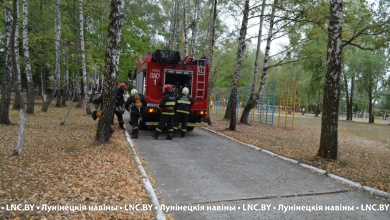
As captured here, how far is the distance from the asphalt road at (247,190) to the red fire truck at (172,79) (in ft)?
10.8

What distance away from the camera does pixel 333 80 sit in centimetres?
798

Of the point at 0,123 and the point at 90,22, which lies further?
the point at 90,22

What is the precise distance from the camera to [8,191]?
193 inches

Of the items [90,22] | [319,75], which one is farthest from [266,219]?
[319,75]

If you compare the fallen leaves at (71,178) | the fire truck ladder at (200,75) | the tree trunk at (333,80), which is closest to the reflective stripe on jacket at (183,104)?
the fire truck ladder at (200,75)

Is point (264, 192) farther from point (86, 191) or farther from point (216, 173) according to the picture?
point (86, 191)

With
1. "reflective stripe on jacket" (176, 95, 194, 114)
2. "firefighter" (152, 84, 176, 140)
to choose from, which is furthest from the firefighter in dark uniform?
"firefighter" (152, 84, 176, 140)

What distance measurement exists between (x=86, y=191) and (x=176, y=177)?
1.92 metres

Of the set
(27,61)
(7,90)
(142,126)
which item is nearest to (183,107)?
(142,126)

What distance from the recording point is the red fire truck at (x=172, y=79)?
1177cm

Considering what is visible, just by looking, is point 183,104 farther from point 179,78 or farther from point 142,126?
point 142,126

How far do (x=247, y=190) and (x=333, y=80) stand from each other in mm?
4107

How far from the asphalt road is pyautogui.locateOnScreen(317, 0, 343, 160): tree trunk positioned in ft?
4.11

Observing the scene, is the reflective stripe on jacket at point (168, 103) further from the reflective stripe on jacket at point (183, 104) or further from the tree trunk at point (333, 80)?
the tree trunk at point (333, 80)
